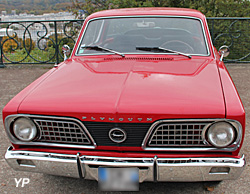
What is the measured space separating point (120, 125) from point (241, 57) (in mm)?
7582

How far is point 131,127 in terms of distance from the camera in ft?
8.00

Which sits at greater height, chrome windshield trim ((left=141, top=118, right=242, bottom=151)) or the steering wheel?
the steering wheel

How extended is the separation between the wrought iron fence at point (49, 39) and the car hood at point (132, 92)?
579cm

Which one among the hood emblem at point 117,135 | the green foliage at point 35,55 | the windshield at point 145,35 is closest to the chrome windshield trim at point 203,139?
the hood emblem at point 117,135

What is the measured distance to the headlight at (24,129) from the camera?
2.63m

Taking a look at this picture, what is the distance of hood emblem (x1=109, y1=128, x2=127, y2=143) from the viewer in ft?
8.08

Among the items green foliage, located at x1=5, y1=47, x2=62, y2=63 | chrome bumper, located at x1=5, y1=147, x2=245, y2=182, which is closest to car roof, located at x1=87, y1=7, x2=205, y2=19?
chrome bumper, located at x1=5, y1=147, x2=245, y2=182

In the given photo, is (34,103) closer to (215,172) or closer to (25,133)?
(25,133)

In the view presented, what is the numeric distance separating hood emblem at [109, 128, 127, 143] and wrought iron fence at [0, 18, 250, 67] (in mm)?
6687

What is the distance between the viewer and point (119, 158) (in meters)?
2.47

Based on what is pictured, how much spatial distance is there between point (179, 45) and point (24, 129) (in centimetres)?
202

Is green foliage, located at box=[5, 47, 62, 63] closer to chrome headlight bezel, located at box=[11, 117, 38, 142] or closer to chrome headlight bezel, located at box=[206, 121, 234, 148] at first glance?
chrome headlight bezel, located at box=[11, 117, 38, 142]

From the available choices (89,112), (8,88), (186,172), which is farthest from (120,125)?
(8,88)
